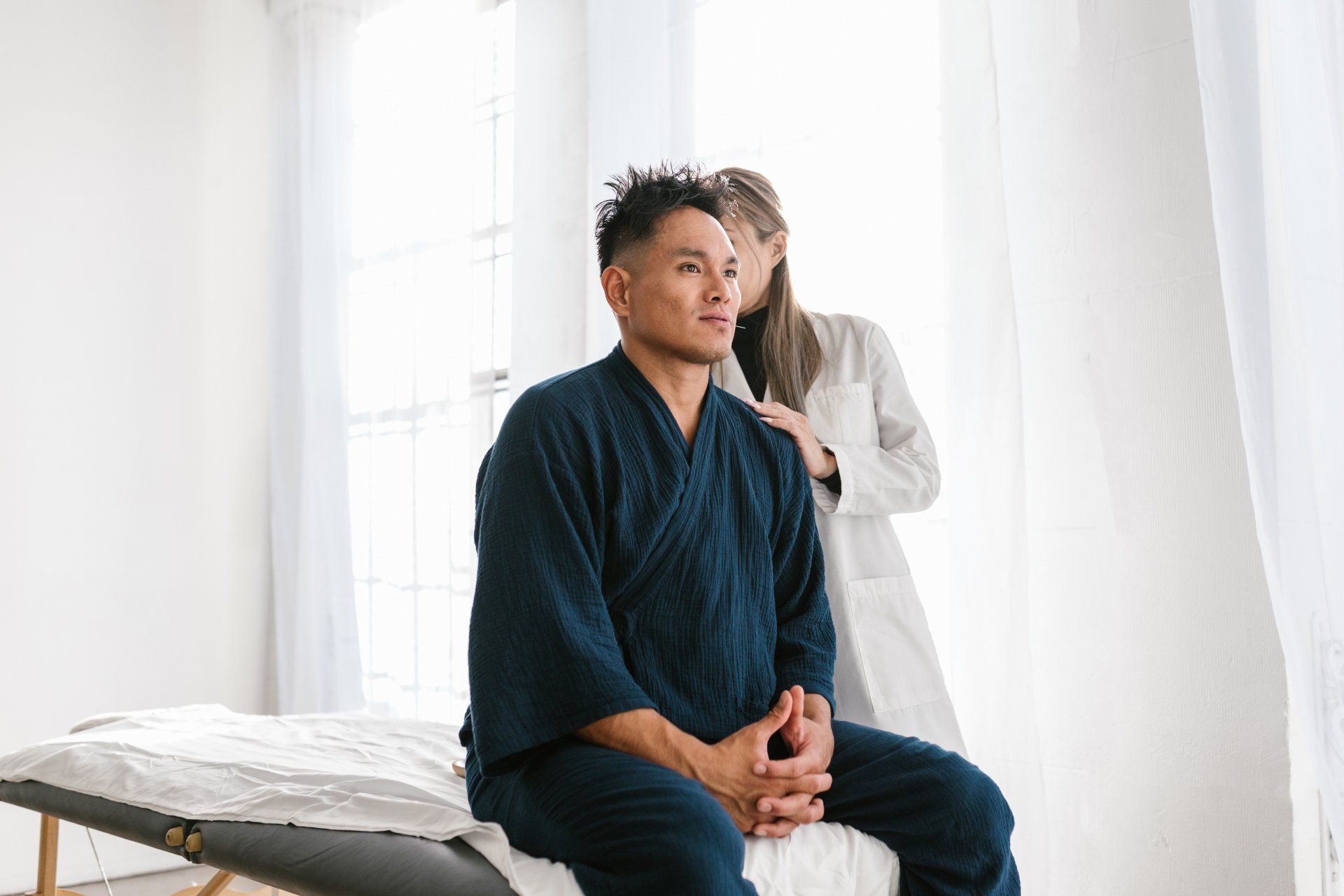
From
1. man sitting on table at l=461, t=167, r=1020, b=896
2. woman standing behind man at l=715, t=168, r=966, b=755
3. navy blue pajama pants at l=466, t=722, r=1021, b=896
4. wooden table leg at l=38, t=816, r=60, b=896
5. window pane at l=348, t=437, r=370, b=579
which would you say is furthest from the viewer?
window pane at l=348, t=437, r=370, b=579

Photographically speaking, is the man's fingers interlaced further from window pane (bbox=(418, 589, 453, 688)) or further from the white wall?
the white wall

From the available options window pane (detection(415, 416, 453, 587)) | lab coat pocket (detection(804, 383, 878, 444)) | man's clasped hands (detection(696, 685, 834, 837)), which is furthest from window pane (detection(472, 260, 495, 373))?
man's clasped hands (detection(696, 685, 834, 837))

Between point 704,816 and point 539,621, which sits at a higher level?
point 539,621

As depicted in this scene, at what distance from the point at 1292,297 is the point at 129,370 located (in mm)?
3632

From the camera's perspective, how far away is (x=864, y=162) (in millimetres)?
2375

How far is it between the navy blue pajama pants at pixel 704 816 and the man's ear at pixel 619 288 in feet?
2.07

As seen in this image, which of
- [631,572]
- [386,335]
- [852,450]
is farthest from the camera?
[386,335]

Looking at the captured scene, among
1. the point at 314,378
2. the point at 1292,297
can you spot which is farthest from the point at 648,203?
the point at 314,378

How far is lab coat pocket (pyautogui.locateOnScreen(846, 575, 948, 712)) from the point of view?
5.97 feet

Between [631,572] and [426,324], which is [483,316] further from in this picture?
[631,572]

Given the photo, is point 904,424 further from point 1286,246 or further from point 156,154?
point 156,154

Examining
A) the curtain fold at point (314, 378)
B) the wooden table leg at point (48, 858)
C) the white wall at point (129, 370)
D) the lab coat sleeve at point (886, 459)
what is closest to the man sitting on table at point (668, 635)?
the lab coat sleeve at point (886, 459)

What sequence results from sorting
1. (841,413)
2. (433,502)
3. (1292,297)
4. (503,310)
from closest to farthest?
(1292,297)
(841,413)
(503,310)
(433,502)

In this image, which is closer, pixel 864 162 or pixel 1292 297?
pixel 1292 297
